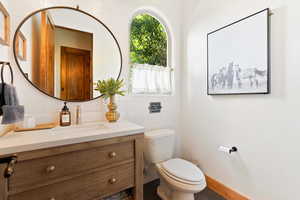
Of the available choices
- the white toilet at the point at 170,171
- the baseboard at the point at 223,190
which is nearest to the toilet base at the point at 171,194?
the white toilet at the point at 170,171

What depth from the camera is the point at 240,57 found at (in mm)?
1479

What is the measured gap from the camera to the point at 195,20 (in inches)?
78.3

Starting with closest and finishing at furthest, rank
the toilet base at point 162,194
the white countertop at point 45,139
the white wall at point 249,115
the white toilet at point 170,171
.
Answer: the white countertop at point 45,139 → the white wall at point 249,115 → the white toilet at point 170,171 → the toilet base at point 162,194

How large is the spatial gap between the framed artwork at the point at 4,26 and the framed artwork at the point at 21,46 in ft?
0.30

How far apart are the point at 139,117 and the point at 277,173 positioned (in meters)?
1.44

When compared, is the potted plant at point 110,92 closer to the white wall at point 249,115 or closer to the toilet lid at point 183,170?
the toilet lid at point 183,170

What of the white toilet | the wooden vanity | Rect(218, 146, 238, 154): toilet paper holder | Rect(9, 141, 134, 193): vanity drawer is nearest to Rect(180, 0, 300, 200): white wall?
Rect(218, 146, 238, 154): toilet paper holder

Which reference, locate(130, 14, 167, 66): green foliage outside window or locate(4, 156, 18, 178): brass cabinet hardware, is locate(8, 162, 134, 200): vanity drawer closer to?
locate(4, 156, 18, 178): brass cabinet hardware

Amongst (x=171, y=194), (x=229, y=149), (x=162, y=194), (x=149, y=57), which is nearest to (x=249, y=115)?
(x=229, y=149)

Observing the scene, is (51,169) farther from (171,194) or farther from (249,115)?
(249,115)

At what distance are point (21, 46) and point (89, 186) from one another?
1.29m

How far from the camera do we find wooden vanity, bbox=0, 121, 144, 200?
2.66ft

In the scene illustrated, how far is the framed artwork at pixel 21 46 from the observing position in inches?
47.9

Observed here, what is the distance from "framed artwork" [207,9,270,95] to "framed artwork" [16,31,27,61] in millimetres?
1908
